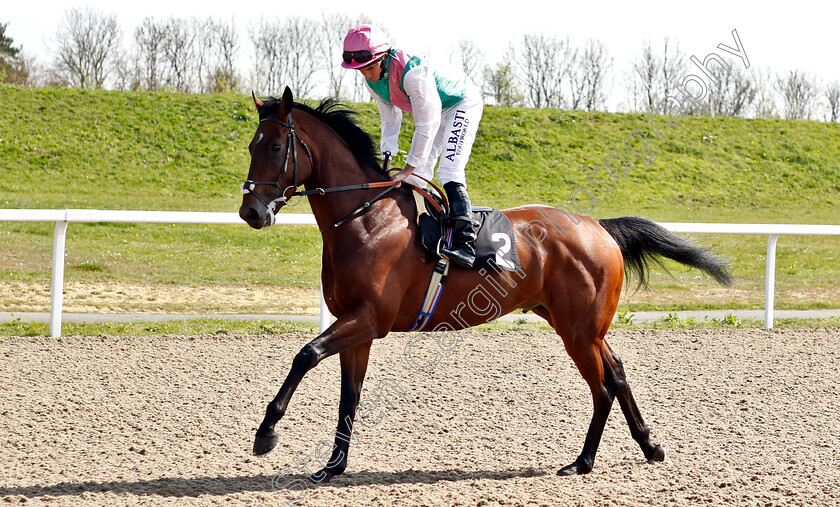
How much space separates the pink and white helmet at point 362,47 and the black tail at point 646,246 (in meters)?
1.84

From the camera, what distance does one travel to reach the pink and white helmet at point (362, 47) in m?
3.87

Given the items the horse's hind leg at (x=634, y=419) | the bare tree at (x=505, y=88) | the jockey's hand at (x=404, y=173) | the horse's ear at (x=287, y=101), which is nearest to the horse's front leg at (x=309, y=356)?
the jockey's hand at (x=404, y=173)

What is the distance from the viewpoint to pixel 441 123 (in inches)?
175

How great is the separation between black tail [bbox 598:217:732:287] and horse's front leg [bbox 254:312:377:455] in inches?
73.9

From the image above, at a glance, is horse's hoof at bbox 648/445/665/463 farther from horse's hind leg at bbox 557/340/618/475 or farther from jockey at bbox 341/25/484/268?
jockey at bbox 341/25/484/268

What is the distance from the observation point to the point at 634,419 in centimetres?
430

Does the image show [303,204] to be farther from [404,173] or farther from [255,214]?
[255,214]

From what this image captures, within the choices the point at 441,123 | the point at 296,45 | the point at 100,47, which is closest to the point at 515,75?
the point at 296,45

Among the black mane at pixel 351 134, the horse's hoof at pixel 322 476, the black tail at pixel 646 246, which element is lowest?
the horse's hoof at pixel 322 476

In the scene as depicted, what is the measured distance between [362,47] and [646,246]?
2.22 meters

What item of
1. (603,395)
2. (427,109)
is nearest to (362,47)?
(427,109)

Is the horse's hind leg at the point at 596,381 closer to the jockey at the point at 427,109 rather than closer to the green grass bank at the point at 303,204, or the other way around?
the jockey at the point at 427,109

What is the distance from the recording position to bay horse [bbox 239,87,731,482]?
12.2ft

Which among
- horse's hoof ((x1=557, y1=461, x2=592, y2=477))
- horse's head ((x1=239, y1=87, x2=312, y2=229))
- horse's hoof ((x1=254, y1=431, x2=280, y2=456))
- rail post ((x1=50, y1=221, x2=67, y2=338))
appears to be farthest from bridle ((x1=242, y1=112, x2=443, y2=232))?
rail post ((x1=50, y1=221, x2=67, y2=338))
